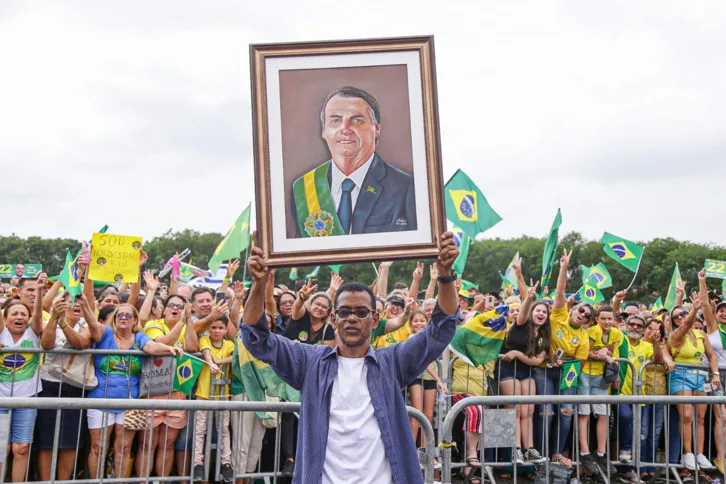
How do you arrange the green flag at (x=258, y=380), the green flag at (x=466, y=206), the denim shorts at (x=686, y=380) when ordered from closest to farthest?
1. the green flag at (x=258, y=380)
2. the denim shorts at (x=686, y=380)
3. the green flag at (x=466, y=206)

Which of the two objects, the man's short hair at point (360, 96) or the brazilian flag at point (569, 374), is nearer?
the man's short hair at point (360, 96)

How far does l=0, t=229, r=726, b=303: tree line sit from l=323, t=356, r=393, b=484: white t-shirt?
164ft

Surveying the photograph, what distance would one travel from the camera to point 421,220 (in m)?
3.73

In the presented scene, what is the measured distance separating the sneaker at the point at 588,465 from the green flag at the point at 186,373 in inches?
168

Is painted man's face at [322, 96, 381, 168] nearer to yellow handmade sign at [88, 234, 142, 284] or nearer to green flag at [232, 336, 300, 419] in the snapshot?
green flag at [232, 336, 300, 419]

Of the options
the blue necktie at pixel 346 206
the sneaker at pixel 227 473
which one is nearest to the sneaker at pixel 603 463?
the sneaker at pixel 227 473

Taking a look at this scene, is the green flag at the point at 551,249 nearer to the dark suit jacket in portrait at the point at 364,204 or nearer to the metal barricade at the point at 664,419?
the metal barricade at the point at 664,419

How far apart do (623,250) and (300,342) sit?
9821mm

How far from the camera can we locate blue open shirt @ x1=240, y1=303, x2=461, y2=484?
3.42 meters

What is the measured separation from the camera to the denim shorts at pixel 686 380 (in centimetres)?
948

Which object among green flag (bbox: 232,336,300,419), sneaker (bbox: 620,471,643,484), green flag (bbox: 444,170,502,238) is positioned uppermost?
green flag (bbox: 444,170,502,238)

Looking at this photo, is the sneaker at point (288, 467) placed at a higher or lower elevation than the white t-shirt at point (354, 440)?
lower

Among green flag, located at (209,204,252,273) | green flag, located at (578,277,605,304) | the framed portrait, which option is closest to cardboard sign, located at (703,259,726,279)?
green flag, located at (578,277,605,304)

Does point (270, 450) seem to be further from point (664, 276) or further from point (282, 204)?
point (664, 276)
